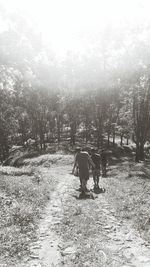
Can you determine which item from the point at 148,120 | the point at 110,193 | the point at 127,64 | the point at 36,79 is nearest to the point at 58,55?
the point at 36,79

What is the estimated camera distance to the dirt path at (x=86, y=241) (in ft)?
24.1

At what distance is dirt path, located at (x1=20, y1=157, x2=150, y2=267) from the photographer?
7340 millimetres

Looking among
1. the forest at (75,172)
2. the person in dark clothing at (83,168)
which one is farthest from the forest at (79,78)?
the person in dark clothing at (83,168)

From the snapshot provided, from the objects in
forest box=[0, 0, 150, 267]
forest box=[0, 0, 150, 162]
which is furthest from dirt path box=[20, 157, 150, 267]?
forest box=[0, 0, 150, 162]

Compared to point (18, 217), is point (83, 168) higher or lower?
higher

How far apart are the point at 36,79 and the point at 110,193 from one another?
39.6 metres

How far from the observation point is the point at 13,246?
26.8 feet

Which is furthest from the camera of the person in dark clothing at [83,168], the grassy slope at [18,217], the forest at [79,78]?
the forest at [79,78]

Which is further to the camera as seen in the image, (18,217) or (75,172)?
(75,172)

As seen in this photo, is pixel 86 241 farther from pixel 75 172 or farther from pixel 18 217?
pixel 75 172

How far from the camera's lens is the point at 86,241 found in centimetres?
870

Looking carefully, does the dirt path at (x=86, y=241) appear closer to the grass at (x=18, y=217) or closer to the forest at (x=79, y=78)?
the grass at (x=18, y=217)

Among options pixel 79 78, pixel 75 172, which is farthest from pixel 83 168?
pixel 79 78

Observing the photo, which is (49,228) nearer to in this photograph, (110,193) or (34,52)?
(110,193)
